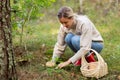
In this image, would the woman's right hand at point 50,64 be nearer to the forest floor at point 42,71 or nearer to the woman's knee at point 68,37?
the forest floor at point 42,71

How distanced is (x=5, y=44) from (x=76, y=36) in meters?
1.31

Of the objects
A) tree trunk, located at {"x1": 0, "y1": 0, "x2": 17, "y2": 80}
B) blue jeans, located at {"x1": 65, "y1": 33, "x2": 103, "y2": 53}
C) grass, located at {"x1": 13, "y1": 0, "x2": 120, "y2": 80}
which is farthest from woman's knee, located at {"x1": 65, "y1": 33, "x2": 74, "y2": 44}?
tree trunk, located at {"x1": 0, "y1": 0, "x2": 17, "y2": 80}

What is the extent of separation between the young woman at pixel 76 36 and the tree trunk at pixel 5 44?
2.79ft

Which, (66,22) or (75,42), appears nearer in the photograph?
(66,22)

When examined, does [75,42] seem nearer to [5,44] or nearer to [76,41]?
[76,41]

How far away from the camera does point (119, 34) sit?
7.24m

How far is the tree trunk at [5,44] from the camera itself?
3.61 m

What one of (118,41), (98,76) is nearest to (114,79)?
(98,76)

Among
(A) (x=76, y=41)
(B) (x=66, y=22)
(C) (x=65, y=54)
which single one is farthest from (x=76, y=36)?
(C) (x=65, y=54)

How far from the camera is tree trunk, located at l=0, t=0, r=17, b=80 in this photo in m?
3.61

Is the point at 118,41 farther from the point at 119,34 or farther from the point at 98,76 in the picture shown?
the point at 98,76

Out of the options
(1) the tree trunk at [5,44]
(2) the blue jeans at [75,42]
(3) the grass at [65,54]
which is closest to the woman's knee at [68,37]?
(2) the blue jeans at [75,42]

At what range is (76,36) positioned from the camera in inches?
185

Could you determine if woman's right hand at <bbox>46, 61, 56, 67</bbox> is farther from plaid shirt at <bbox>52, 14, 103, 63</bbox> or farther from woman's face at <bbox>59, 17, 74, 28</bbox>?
woman's face at <bbox>59, 17, 74, 28</bbox>
